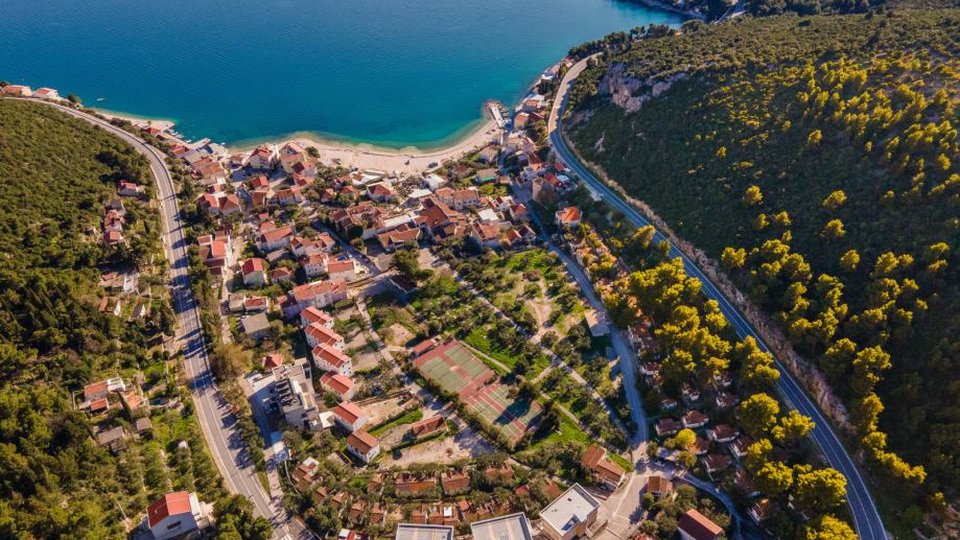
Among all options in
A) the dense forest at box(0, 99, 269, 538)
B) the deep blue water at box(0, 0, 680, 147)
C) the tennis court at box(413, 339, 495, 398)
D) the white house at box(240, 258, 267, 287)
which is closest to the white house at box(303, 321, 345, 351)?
the tennis court at box(413, 339, 495, 398)

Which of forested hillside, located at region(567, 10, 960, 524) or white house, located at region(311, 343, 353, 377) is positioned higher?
forested hillside, located at region(567, 10, 960, 524)

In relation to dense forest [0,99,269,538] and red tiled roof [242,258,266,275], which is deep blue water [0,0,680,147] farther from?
red tiled roof [242,258,266,275]

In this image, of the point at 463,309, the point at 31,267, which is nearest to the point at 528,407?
the point at 463,309

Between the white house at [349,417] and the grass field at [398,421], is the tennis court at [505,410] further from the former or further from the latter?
the white house at [349,417]

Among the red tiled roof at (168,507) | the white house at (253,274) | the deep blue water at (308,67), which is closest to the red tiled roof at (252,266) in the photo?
the white house at (253,274)

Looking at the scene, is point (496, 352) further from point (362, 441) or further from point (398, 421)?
point (362, 441)

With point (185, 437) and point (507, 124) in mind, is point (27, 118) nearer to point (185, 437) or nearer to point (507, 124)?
point (185, 437)
